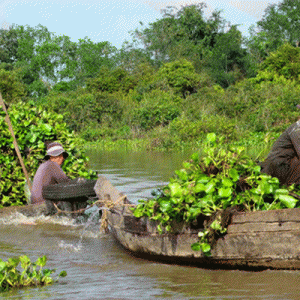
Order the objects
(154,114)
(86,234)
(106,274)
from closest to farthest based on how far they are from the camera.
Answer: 1. (106,274)
2. (86,234)
3. (154,114)

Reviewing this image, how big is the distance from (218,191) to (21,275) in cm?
193

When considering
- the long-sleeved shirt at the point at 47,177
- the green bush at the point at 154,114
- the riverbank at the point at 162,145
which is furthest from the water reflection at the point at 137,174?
the green bush at the point at 154,114

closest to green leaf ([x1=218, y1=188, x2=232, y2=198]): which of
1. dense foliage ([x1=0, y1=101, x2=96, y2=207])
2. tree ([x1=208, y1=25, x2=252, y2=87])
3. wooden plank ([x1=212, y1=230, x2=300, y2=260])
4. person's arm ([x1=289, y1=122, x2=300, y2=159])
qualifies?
wooden plank ([x1=212, y1=230, x2=300, y2=260])

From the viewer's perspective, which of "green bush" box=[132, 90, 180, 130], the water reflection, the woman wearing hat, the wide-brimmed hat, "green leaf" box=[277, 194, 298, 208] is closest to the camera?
"green leaf" box=[277, 194, 298, 208]

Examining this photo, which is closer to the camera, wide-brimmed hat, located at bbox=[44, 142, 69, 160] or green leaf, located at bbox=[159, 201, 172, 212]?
green leaf, located at bbox=[159, 201, 172, 212]

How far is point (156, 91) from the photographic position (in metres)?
35.9

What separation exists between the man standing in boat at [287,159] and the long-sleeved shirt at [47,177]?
379 centimetres

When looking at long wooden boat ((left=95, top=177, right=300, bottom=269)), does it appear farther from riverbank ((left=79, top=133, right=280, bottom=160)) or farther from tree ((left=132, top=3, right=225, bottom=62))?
tree ((left=132, top=3, right=225, bottom=62))

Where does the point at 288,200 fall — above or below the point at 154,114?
below

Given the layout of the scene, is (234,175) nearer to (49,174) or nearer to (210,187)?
(210,187)

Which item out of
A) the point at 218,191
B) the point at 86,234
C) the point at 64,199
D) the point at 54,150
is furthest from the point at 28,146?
the point at 218,191

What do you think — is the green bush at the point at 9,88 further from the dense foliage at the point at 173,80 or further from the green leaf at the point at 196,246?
the green leaf at the point at 196,246

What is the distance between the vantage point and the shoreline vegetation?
9617mm

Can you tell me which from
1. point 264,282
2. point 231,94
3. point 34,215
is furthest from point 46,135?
point 231,94
